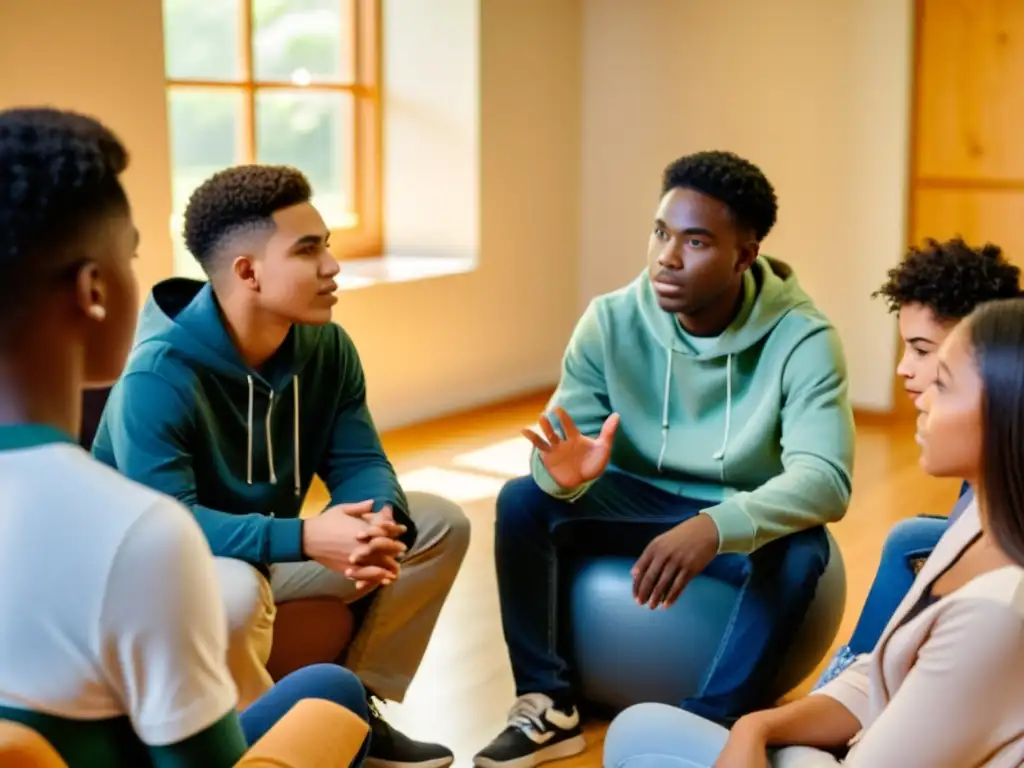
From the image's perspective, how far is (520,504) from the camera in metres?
2.42

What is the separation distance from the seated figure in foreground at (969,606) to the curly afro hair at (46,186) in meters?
0.77

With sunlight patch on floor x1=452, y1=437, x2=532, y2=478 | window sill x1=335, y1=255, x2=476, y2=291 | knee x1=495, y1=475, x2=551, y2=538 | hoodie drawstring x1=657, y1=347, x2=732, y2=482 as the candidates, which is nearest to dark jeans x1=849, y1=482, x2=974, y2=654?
hoodie drawstring x1=657, y1=347, x2=732, y2=482

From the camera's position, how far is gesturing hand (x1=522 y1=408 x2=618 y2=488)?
7.43ft

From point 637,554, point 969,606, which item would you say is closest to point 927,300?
point 637,554

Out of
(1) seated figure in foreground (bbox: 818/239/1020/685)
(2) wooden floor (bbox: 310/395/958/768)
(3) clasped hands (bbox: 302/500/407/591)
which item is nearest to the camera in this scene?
(1) seated figure in foreground (bbox: 818/239/1020/685)

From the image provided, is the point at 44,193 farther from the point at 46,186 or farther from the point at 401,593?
the point at 401,593

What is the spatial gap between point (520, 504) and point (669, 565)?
38 centimetres

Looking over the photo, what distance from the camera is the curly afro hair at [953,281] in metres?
1.96

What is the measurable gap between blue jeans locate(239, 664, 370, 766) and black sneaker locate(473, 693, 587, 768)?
0.90 metres

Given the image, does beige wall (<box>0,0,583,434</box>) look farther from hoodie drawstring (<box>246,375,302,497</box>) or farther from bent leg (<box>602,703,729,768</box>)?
bent leg (<box>602,703,729,768</box>)

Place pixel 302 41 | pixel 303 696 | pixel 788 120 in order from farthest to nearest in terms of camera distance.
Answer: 1. pixel 788 120
2. pixel 302 41
3. pixel 303 696

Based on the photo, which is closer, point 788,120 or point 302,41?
point 302,41

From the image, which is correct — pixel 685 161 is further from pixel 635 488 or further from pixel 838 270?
pixel 838 270

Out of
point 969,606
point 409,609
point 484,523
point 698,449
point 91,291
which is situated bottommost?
point 484,523
